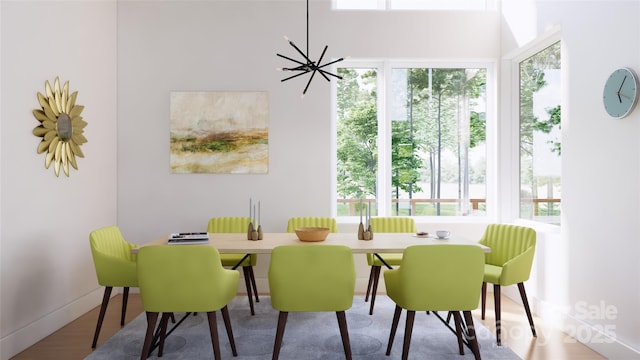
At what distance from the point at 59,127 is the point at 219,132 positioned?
1516 millimetres

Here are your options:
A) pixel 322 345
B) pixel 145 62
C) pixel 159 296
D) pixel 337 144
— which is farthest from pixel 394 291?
pixel 145 62

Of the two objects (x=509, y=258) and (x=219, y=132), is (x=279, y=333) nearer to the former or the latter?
(x=509, y=258)

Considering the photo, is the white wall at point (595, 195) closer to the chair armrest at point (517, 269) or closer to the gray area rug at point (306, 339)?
Result: the chair armrest at point (517, 269)

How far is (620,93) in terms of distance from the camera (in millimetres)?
2617

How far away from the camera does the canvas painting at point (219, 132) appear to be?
4375mm

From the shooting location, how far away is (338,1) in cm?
448

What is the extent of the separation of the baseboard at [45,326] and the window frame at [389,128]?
2.62 metres

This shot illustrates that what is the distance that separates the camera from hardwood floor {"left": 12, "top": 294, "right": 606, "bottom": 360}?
9.14ft

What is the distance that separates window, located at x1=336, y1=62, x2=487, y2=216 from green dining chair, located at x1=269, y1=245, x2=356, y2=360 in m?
2.18

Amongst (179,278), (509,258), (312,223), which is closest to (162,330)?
(179,278)

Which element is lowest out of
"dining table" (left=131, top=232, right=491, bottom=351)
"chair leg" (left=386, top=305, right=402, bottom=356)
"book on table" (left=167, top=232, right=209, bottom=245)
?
"chair leg" (left=386, top=305, right=402, bottom=356)

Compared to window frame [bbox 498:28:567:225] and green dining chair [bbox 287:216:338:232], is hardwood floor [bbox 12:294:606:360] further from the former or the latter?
green dining chair [bbox 287:216:338:232]

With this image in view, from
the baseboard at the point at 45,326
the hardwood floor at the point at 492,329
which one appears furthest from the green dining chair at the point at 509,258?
the baseboard at the point at 45,326

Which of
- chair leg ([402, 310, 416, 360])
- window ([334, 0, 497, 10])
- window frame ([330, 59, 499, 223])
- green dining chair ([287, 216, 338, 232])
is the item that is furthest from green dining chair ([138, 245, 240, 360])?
window ([334, 0, 497, 10])
